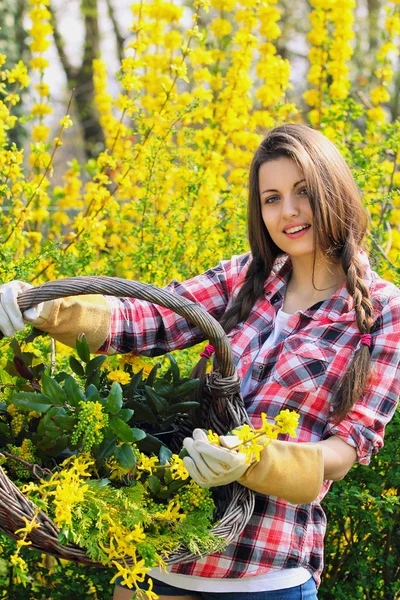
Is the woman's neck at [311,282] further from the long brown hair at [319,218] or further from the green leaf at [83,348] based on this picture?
the green leaf at [83,348]

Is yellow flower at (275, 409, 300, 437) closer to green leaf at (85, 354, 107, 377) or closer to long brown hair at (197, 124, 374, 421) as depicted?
long brown hair at (197, 124, 374, 421)

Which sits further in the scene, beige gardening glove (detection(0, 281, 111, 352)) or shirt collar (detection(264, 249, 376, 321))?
shirt collar (detection(264, 249, 376, 321))

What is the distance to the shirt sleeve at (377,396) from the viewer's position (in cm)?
168

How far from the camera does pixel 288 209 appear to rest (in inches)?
72.9

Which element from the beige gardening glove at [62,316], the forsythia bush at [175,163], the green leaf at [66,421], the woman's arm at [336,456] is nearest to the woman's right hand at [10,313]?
the beige gardening glove at [62,316]

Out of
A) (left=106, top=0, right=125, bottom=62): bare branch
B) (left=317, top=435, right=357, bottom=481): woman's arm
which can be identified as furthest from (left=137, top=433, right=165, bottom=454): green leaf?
(left=106, top=0, right=125, bottom=62): bare branch

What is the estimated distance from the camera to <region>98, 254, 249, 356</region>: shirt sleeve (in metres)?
1.95

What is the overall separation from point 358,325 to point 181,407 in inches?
16.2

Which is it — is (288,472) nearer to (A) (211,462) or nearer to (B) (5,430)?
(A) (211,462)

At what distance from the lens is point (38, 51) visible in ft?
11.7

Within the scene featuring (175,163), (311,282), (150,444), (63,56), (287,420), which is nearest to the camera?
(287,420)

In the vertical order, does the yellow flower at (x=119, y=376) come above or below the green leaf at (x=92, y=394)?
below

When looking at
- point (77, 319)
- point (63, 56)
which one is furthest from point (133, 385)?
point (63, 56)

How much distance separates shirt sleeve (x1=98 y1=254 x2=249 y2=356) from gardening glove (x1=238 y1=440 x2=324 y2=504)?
0.53m
